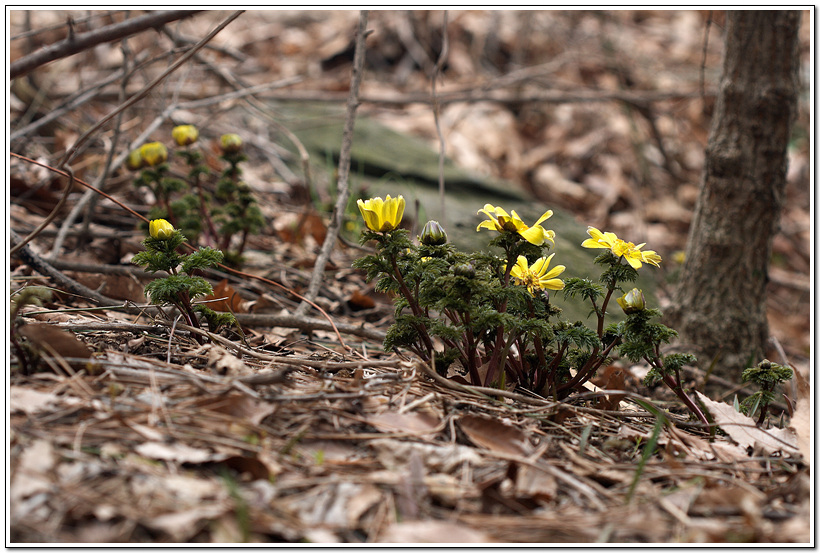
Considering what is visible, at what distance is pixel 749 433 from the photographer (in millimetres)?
1507

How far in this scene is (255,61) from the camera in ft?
19.9

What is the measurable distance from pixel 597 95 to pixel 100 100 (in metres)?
3.67

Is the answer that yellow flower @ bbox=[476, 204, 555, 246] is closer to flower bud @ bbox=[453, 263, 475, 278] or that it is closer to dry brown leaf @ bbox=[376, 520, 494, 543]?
flower bud @ bbox=[453, 263, 475, 278]

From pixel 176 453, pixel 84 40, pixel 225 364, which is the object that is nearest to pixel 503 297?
pixel 225 364

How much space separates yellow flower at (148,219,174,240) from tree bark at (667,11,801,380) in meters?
2.10

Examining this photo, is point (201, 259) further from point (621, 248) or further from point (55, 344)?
point (621, 248)

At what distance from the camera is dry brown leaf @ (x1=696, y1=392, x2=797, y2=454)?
4.75ft

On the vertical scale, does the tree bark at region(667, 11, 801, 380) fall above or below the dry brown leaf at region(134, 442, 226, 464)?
above

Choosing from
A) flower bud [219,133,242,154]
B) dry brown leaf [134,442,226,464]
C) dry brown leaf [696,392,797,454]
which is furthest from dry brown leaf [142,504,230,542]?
flower bud [219,133,242,154]

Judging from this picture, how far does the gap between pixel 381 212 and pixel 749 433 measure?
1.09m

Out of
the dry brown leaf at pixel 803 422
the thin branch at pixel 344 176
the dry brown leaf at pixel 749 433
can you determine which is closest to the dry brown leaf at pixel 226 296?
the thin branch at pixel 344 176

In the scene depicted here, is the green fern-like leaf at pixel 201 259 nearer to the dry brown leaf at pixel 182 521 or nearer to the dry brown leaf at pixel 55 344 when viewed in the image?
the dry brown leaf at pixel 55 344

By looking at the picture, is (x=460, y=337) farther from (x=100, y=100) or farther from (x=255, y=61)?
(x=255, y=61)

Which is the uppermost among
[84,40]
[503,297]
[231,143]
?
[84,40]
